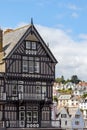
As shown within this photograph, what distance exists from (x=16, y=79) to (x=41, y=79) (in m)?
3.07

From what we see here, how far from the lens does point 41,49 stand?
5956cm

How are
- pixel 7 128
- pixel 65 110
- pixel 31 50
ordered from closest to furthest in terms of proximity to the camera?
pixel 7 128 < pixel 31 50 < pixel 65 110

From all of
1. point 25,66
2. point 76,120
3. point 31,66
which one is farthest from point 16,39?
point 76,120

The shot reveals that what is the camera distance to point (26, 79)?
2293 inches

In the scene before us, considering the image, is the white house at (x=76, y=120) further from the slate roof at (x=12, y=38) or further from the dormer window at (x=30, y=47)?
the dormer window at (x=30, y=47)

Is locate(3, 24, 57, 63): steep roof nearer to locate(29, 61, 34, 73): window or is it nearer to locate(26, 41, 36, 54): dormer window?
locate(26, 41, 36, 54): dormer window

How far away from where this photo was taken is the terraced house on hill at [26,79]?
5678cm

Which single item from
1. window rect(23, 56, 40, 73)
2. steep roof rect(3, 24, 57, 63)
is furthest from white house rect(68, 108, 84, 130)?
window rect(23, 56, 40, 73)

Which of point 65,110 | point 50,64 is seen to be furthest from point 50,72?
point 65,110

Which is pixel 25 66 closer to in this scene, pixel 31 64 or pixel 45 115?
pixel 31 64

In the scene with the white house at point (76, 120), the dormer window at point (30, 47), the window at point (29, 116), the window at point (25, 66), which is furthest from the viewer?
the white house at point (76, 120)

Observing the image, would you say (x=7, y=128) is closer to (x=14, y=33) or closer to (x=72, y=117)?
(x=14, y=33)

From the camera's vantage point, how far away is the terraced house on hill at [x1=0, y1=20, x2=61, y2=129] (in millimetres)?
56781

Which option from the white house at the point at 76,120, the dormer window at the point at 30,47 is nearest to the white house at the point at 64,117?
the white house at the point at 76,120
